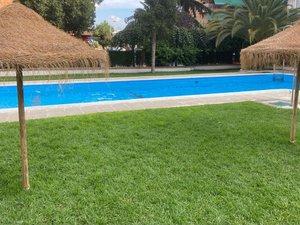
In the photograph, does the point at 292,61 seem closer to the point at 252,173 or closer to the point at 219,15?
the point at 252,173

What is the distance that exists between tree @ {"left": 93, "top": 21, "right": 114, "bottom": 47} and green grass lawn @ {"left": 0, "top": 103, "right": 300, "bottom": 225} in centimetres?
1943

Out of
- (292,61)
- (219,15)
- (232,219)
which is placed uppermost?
(219,15)

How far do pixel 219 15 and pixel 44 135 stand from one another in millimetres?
22053

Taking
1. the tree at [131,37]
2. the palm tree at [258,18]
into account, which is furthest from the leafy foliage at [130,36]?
the palm tree at [258,18]

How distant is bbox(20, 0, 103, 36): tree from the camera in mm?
21125

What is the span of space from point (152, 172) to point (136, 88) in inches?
497

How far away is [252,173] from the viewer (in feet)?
20.2

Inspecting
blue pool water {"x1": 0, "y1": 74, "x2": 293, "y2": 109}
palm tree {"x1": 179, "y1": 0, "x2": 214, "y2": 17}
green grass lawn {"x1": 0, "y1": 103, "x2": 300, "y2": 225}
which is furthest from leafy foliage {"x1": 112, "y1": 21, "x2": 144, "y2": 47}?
green grass lawn {"x1": 0, "y1": 103, "x2": 300, "y2": 225}

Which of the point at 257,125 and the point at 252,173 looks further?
the point at 257,125

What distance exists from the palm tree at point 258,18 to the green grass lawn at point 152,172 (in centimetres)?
1650

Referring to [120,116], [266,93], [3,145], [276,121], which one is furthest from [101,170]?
[266,93]

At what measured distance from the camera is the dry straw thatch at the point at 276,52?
21.4ft

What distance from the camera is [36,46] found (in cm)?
452

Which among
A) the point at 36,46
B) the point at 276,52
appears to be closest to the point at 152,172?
the point at 36,46
